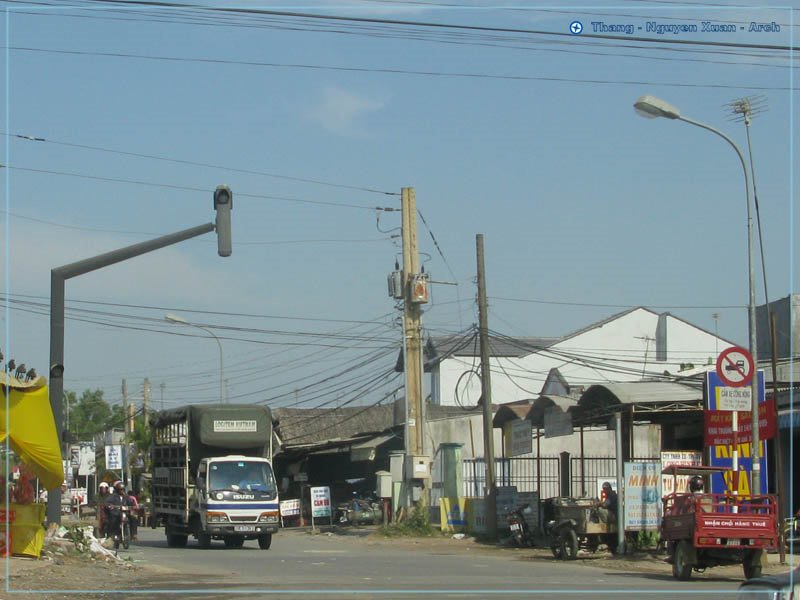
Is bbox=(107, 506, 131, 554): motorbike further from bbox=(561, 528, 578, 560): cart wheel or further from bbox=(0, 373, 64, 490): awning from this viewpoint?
bbox=(561, 528, 578, 560): cart wheel

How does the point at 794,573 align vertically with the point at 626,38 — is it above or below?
below

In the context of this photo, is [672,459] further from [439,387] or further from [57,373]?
[439,387]

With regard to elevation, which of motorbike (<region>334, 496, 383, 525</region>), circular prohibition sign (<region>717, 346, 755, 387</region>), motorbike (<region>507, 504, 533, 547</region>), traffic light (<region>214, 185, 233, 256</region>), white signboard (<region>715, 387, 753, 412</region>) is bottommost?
motorbike (<region>334, 496, 383, 525</region>)

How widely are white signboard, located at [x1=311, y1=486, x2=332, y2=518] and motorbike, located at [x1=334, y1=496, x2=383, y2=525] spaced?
171 cm

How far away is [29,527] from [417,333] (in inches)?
728

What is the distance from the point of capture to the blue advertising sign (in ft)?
79.4

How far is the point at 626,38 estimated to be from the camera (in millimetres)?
16969

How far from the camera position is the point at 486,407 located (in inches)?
1300

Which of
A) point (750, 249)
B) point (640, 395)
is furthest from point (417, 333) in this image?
point (750, 249)

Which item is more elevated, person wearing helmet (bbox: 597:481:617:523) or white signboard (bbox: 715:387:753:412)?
white signboard (bbox: 715:387:753:412)

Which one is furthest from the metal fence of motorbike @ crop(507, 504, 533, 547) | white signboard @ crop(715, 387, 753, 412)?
white signboard @ crop(715, 387, 753, 412)

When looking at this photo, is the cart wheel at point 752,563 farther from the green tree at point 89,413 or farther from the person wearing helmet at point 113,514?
the green tree at point 89,413

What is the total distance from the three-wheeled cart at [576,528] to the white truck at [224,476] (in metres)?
8.01

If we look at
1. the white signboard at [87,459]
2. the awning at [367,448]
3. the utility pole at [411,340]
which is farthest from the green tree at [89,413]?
the utility pole at [411,340]
